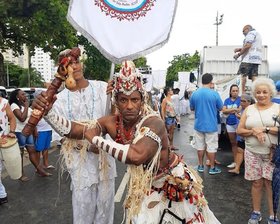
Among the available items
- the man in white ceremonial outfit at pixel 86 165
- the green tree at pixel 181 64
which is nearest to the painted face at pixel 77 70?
the man in white ceremonial outfit at pixel 86 165

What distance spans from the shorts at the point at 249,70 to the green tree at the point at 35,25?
10164 millimetres

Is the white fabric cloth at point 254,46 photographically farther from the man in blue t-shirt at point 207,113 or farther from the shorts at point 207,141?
the shorts at point 207,141

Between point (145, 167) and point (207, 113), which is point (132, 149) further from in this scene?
point (207, 113)

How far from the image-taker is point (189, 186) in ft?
7.72

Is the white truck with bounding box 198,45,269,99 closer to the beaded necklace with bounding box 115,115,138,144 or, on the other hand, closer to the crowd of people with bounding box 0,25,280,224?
the crowd of people with bounding box 0,25,280,224

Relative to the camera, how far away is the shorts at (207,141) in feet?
20.0

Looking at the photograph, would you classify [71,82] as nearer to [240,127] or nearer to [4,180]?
[240,127]

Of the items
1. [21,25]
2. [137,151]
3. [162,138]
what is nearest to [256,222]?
[162,138]

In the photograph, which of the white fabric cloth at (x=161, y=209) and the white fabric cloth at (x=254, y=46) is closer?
the white fabric cloth at (x=161, y=209)

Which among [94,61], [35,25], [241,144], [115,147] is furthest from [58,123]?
[94,61]

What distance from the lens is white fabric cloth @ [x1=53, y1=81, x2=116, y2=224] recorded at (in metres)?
2.93

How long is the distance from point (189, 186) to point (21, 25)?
1712 cm

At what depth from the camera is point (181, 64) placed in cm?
5912

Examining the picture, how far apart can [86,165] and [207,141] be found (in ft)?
12.0
